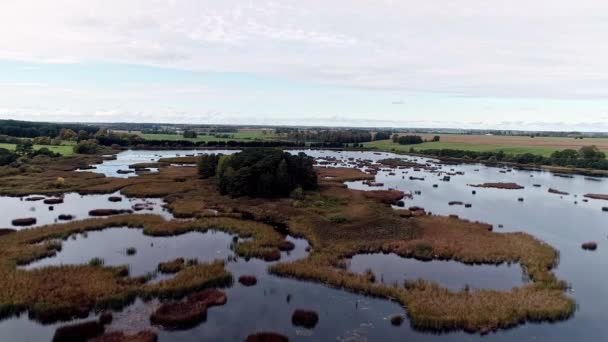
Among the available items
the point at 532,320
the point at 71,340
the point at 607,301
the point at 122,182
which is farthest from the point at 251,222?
the point at 122,182

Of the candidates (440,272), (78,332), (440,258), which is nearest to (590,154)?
(440,258)

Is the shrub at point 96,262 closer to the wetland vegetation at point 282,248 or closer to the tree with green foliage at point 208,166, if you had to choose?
the wetland vegetation at point 282,248

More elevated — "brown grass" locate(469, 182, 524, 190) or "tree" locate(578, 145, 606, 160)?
"tree" locate(578, 145, 606, 160)

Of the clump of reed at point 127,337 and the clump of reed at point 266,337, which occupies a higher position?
the clump of reed at point 127,337

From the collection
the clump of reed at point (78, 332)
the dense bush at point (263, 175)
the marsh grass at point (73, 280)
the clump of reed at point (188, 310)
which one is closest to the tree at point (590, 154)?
the dense bush at point (263, 175)

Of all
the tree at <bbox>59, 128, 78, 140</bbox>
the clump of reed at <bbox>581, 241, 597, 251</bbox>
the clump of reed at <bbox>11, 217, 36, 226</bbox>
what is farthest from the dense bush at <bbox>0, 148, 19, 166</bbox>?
the clump of reed at <bbox>581, 241, 597, 251</bbox>

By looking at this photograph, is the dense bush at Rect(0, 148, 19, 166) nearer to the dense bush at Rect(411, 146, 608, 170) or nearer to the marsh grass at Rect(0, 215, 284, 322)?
the marsh grass at Rect(0, 215, 284, 322)

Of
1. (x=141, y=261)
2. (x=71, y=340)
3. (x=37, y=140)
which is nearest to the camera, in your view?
(x=71, y=340)

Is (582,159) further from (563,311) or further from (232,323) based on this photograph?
(232,323)
